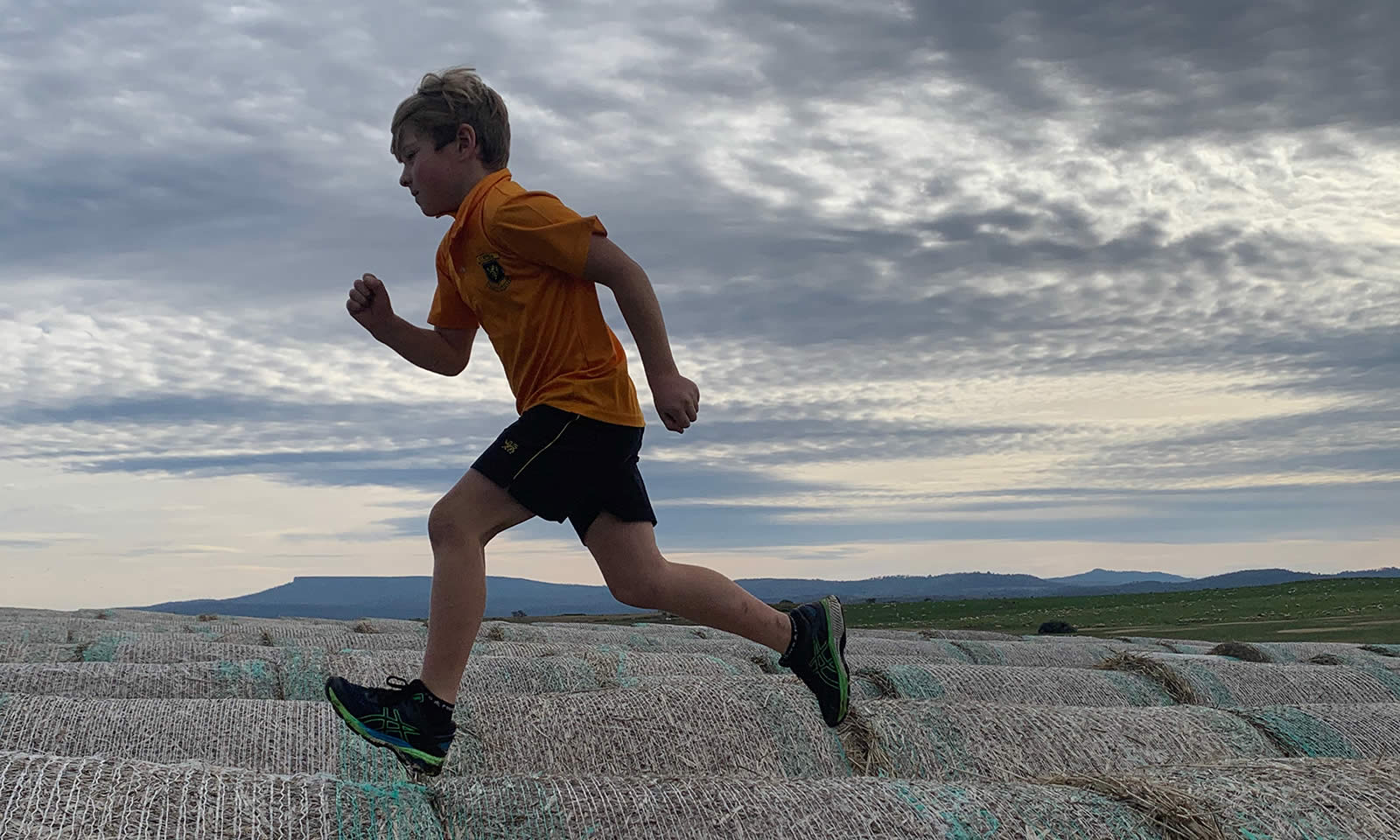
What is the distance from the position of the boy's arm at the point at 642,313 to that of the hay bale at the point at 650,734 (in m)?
1.75

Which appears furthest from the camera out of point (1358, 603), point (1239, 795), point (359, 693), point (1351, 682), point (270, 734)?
point (1358, 603)

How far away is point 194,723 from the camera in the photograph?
505 cm

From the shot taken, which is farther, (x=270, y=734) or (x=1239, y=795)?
(x=270, y=734)

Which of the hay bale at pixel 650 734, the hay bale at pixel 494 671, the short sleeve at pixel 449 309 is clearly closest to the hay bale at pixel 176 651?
the hay bale at pixel 494 671

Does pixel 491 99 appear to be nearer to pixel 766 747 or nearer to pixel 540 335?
pixel 540 335

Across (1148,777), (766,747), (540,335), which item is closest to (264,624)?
(766,747)

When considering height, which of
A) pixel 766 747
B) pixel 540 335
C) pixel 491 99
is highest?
pixel 491 99

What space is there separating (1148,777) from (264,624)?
9.76 metres

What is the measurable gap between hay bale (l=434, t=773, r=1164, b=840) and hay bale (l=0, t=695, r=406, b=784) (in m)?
1.57

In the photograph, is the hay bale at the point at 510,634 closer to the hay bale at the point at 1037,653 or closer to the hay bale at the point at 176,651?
the hay bale at the point at 176,651

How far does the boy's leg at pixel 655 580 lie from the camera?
426 cm

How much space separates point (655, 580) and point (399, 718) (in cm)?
94

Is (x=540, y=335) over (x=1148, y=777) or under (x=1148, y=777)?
over

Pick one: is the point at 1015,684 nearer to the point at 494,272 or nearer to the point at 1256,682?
the point at 1256,682
